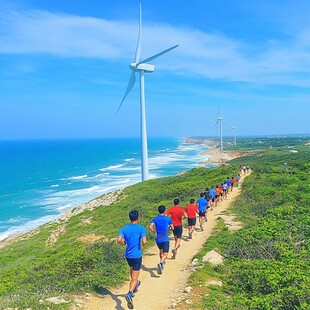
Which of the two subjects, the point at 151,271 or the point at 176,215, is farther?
the point at 176,215

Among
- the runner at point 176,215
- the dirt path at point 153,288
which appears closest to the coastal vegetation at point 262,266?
the dirt path at point 153,288

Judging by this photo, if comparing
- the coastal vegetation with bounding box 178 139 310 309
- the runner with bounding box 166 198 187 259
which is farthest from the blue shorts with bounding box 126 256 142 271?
the runner with bounding box 166 198 187 259

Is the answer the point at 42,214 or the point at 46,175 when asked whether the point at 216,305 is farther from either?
the point at 46,175

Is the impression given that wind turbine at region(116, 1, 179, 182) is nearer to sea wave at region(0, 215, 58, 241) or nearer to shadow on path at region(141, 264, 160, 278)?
sea wave at region(0, 215, 58, 241)

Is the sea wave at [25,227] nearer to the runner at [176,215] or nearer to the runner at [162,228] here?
the runner at [176,215]

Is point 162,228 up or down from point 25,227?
up

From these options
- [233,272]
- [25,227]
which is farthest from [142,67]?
[233,272]

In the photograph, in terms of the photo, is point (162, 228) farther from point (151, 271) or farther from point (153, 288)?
point (153, 288)
